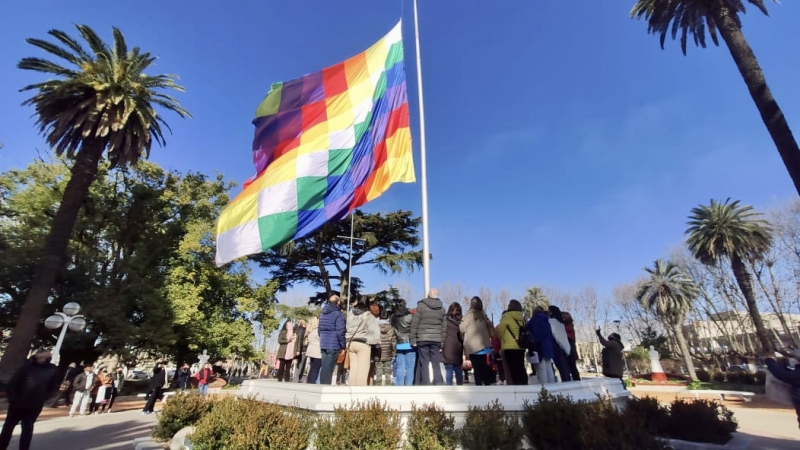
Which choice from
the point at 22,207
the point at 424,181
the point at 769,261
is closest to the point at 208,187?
the point at 22,207

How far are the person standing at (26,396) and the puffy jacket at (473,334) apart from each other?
22.7 feet

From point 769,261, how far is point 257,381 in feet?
145

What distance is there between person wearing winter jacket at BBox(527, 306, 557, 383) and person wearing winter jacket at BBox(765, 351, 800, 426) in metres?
3.17

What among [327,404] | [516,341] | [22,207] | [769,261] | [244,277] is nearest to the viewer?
[327,404]

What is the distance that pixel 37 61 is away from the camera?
16.2 m

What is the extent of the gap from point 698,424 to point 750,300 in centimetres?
3063

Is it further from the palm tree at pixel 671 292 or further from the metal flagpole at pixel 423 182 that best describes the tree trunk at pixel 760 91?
the palm tree at pixel 671 292

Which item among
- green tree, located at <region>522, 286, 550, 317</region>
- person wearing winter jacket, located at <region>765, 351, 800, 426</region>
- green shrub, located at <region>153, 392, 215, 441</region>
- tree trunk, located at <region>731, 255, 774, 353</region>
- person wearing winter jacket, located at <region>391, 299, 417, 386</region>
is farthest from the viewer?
green tree, located at <region>522, 286, 550, 317</region>

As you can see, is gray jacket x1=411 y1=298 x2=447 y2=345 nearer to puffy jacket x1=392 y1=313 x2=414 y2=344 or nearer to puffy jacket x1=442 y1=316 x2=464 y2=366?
puffy jacket x1=442 y1=316 x2=464 y2=366

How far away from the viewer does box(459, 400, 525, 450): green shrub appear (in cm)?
498

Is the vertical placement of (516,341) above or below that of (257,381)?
above

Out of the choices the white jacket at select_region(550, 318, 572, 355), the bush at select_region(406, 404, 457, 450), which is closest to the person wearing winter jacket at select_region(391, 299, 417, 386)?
the white jacket at select_region(550, 318, 572, 355)

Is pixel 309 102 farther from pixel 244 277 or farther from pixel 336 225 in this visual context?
pixel 244 277

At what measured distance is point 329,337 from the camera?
752 cm
